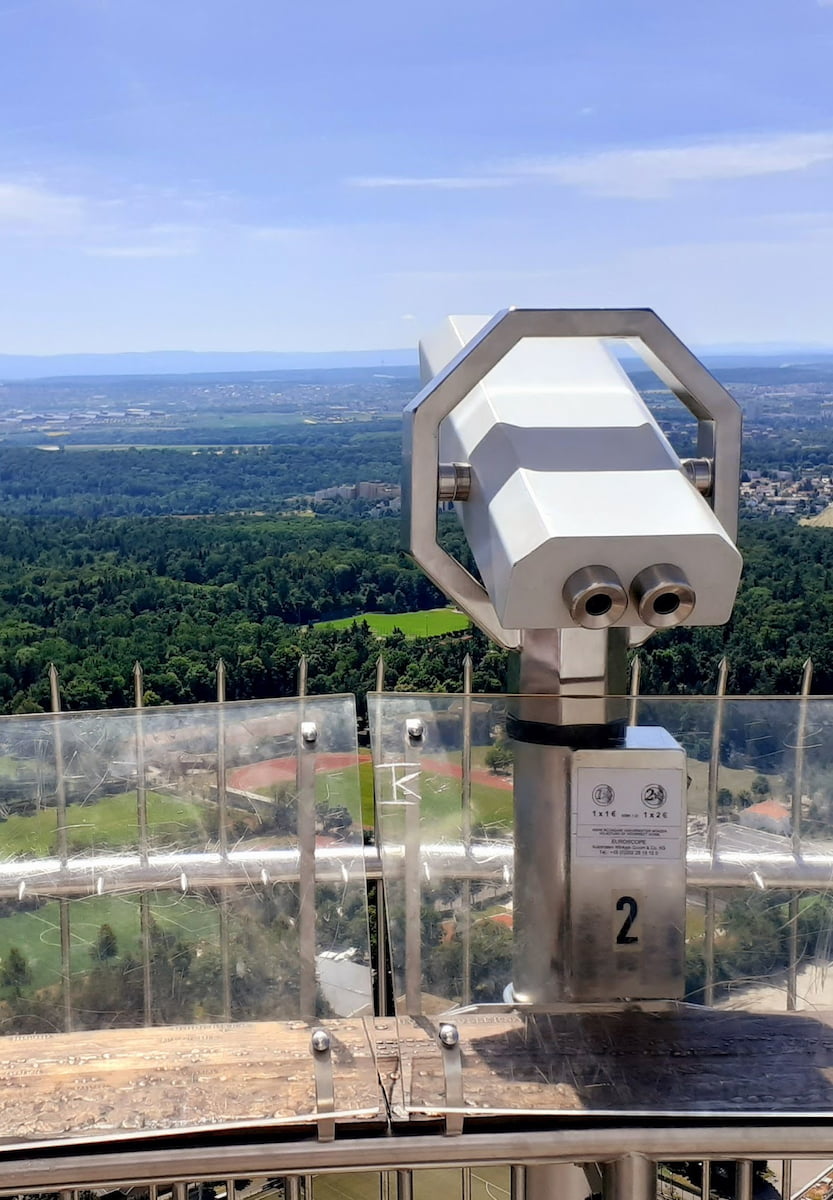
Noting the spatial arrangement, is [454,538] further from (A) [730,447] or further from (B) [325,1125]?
(B) [325,1125]

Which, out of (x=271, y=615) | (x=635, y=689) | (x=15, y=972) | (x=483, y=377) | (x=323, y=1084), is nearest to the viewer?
(x=323, y=1084)

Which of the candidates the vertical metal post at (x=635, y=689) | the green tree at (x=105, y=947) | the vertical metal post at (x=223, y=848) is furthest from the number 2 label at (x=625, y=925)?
the green tree at (x=105, y=947)

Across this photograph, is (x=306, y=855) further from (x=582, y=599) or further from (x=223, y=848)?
(x=582, y=599)

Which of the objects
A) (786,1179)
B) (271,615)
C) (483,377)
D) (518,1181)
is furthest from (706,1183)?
(271,615)

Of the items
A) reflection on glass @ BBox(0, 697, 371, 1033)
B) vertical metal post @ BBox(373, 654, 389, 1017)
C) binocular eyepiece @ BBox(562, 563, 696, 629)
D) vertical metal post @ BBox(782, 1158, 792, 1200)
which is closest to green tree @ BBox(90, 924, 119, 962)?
reflection on glass @ BBox(0, 697, 371, 1033)

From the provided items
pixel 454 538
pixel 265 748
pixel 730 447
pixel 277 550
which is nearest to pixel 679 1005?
pixel 265 748
